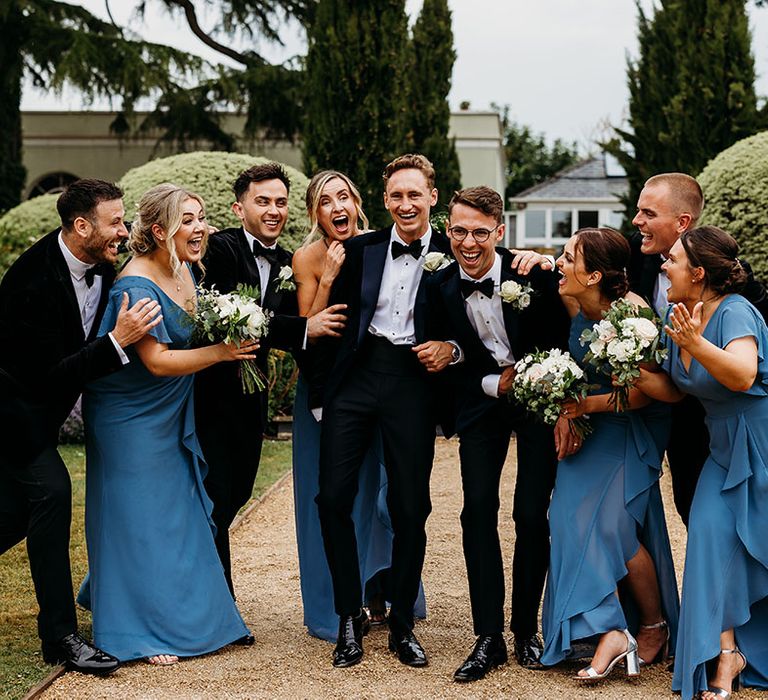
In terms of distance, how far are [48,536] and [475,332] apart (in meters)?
2.25

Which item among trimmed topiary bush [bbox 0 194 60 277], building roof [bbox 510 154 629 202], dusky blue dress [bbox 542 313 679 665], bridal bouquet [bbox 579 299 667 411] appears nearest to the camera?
bridal bouquet [bbox 579 299 667 411]

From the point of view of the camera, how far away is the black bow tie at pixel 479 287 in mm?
5086

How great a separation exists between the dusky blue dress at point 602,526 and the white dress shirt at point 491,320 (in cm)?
35

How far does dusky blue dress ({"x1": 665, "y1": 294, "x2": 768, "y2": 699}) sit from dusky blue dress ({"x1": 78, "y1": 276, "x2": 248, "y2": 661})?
2.27 metres

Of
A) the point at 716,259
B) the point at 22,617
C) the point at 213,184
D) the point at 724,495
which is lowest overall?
the point at 22,617

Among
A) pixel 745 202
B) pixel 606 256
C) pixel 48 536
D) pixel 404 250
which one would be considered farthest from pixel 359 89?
pixel 48 536

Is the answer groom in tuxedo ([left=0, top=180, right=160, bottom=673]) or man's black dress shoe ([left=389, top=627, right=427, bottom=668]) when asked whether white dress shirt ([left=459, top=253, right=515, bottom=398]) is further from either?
groom in tuxedo ([left=0, top=180, right=160, bottom=673])

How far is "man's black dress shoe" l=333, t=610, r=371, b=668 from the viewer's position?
5145mm

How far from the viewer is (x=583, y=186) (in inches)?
1576

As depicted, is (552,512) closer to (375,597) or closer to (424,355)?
(424,355)

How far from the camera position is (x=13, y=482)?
16.9 feet

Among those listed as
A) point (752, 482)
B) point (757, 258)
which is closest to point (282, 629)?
point (752, 482)

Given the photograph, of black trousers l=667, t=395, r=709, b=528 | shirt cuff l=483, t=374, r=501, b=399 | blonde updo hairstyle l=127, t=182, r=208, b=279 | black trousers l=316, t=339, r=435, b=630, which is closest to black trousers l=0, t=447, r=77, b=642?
blonde updo hairstyle l=127, t=182, r=208, b=279

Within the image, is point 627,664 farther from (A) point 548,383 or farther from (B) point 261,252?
(B) point 261,252
